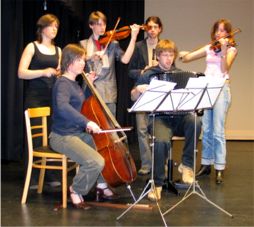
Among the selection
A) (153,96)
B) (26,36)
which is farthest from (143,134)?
(26,36)

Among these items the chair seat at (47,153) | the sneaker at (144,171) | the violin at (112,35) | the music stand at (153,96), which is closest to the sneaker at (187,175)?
the sneaker at (144,171)

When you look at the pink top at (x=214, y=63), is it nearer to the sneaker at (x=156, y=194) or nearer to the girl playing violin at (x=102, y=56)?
the girl playing violin at (x=102, y=56)

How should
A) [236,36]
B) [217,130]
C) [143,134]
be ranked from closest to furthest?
[217,130]
[143,134]
[236,36]

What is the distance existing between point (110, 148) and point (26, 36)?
285cm

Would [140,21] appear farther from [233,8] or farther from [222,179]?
[222,179]

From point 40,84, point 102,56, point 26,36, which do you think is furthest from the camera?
point 26,36

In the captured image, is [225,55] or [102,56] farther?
[102,56]

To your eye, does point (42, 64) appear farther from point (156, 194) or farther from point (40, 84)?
point (156, 194)

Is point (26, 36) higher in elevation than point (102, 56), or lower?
higher

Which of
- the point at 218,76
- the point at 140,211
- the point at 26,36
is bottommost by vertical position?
the point at 140,211

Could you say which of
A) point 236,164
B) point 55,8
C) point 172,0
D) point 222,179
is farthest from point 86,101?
point 172,0

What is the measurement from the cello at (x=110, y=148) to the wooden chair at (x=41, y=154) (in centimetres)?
30

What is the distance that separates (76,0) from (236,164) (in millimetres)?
3105

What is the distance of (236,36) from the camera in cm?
731
